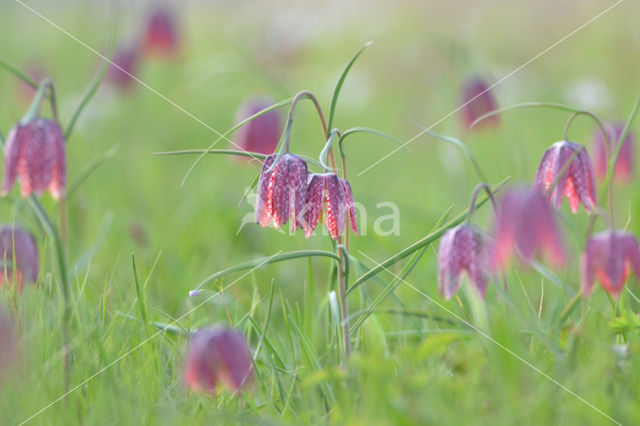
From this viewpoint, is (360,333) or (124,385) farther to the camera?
(360,333)

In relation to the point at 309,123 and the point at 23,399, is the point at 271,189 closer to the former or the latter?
the point at 23,399

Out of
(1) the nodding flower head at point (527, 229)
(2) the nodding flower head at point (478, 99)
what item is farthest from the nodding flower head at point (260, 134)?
(1) the nodding flower head at point (527, 229)

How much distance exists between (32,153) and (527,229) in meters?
0.98

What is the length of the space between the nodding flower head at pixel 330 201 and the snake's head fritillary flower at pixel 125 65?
2.44m

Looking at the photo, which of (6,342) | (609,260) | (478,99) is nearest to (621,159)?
(478,99)

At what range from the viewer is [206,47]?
7.71 metres

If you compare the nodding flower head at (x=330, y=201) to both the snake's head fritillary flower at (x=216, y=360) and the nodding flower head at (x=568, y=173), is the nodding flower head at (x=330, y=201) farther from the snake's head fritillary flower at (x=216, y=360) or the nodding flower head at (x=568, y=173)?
the nodding flower head at (x=568, y=173)

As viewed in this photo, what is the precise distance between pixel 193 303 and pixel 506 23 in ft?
21.6

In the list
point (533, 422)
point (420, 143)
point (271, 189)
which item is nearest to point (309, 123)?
point (420, 143)

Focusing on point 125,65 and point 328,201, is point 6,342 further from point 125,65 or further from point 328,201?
point 125,65

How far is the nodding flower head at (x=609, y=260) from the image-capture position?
1351 millimetres

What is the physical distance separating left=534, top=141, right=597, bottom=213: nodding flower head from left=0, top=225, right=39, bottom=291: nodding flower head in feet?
3.48

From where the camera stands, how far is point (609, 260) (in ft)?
4.44

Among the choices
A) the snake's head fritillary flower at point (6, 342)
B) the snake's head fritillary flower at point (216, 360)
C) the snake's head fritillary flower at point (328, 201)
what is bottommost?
the snake's head fritillary flower at point (216, 360)
